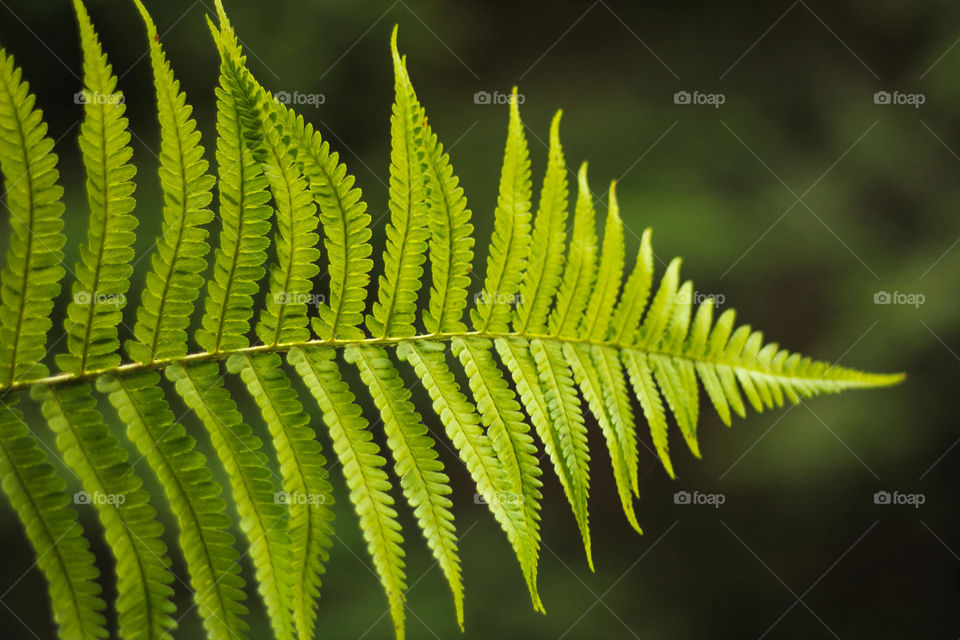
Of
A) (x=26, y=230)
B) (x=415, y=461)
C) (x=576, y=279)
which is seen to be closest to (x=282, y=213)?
(x=26, y=230)

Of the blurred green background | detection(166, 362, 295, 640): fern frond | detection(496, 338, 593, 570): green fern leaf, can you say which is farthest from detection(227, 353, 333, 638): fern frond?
the blurred green background

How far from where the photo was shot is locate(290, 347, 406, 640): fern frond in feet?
2.90

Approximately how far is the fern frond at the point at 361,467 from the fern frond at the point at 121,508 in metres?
0.24

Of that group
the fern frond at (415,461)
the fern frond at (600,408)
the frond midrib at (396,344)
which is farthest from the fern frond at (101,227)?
the fern frond at (600,408)

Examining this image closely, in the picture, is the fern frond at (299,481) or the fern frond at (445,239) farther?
the fern frond at (445,239)

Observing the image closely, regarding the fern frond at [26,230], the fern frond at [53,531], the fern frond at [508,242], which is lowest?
the fern frond at [53,531]

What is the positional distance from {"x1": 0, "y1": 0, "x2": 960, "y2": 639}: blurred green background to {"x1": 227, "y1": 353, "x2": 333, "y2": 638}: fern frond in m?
1.48

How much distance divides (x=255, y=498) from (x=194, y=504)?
7cm

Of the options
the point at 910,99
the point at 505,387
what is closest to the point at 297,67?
the point at 505,387

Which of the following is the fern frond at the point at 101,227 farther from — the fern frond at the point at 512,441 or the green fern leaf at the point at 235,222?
the fern frond at the point at 512,441

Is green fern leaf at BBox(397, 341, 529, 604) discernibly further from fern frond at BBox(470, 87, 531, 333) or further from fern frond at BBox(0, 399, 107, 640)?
fern frond at BBox(0, 399, 107, 640)

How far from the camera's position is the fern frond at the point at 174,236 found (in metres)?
0.82

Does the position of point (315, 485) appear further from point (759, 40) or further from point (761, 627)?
point (759, 40)

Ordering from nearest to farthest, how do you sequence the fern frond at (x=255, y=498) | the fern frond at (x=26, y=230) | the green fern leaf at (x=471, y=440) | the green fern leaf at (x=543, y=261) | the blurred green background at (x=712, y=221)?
the fern frond at (x=26, y=230) → the fern frond at (x=255, y=498) → the green fern leaf at (x=471, y=440) → the green fern leaf at (x=543, y=261) → the blurred green background at (x=712, y=221)
